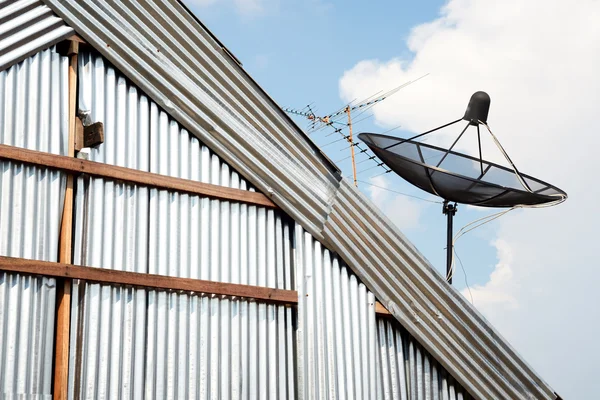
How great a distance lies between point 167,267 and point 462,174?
6382 millimetres

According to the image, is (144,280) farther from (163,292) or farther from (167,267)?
(167,267)

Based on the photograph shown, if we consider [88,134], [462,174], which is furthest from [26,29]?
[462,174]

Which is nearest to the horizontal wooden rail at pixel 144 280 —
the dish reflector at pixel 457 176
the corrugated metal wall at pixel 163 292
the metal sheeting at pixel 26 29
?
the corrugated metal wall at pixel 163 292

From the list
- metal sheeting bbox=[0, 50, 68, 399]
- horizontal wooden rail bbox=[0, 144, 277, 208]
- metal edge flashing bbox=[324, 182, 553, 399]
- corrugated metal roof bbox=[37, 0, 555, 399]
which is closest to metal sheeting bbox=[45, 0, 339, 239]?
corrugated metal roof bbox=[37, 0, 555, 399]

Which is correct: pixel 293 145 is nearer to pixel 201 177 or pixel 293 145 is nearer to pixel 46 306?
pixel 201 177

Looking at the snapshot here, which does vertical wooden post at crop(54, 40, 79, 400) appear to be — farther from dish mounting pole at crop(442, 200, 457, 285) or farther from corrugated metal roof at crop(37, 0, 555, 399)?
dish mounting pole at crop(442, 200, 457, 285)

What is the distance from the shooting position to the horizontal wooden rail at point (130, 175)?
1080cm

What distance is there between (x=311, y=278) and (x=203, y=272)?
68.5 inches

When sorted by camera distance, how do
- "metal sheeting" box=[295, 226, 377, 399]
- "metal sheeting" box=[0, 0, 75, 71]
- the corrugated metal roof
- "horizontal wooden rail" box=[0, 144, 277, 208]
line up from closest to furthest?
"horizontal wooden rail" box=[0, 144, 277, 208] → "metal sheeting" box=[0, 0, 75, 71] → the corrugated metal roof → "metal sheeting" box=[295, 226, 377, 399]

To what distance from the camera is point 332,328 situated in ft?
42.4

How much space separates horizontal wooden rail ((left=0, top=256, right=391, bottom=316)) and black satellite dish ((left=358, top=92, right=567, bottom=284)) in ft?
11.9

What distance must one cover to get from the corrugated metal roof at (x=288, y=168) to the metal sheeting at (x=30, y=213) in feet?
3.38

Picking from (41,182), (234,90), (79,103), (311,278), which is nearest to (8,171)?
(41,182)

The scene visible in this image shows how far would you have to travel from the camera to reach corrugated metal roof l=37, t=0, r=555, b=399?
40.3ft
